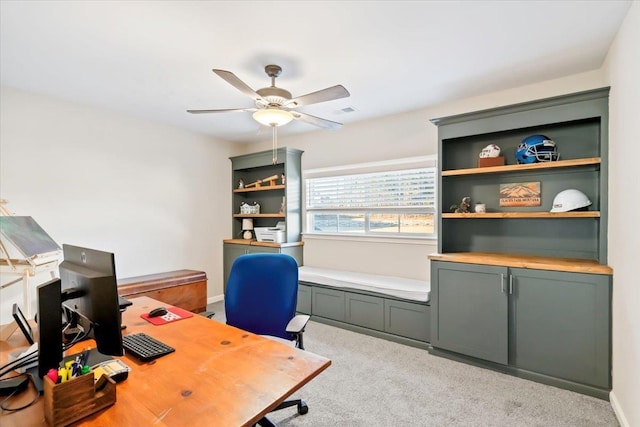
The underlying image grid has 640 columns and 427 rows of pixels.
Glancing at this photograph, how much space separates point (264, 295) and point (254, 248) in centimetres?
250

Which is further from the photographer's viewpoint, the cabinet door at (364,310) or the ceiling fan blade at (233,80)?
the cabinet door at (364,310)

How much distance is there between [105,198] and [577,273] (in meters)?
4.77

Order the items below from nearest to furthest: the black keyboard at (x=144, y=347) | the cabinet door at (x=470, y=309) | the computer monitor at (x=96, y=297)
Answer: the computer monitor at (x=96, y=297) < the black keyboard at (x=144, y=347) < the cabinet door at (x=470, y=309)

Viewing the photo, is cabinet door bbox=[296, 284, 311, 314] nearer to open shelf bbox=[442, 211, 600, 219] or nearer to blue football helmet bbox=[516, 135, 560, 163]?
open shelf bbox=[442, 211, 600, 219]

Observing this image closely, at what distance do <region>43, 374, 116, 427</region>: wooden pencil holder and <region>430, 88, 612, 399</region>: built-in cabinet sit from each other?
2.68 meters

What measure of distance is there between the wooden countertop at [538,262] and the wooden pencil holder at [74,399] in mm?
2684

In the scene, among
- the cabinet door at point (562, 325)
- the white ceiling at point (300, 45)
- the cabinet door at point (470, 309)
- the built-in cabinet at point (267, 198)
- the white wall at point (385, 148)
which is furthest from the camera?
the built-in cabinet at point (267, 198)

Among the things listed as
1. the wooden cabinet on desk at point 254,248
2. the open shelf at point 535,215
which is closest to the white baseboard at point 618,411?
the open shelf at point 535,215

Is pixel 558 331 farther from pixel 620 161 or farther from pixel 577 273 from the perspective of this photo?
pixel 620 161

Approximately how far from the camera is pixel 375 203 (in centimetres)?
404

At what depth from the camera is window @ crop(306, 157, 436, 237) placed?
3.68 m

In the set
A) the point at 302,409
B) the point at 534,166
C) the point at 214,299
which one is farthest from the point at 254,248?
the point at 534,166

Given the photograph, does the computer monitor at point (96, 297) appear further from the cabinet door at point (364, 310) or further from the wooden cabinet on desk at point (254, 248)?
the wooden cabinet on desk at point (254, 248)

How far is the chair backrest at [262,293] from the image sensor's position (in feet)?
7.14
